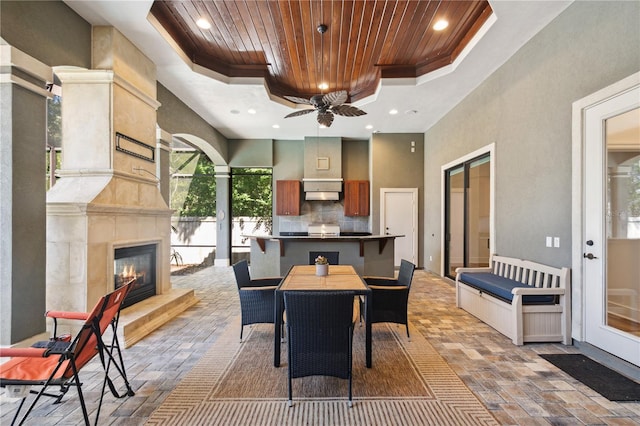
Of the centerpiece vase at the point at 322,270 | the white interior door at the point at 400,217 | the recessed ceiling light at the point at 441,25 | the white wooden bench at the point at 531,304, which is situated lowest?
the white wooden bench at the point at 531,304

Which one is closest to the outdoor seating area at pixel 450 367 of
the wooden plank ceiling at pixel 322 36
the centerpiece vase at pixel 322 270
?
the centerpiece vase at pixel 322 270

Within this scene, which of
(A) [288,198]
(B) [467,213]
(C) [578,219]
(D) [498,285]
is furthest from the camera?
(A) [288,198]

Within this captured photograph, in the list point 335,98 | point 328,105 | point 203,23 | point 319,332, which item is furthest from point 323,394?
point 203,23

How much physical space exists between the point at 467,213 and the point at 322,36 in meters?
3.89

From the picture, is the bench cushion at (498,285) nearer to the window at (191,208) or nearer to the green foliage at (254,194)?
the green foliage at (254,194)

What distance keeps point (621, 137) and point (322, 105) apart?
10.5 feet

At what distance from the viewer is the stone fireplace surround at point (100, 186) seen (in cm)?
309

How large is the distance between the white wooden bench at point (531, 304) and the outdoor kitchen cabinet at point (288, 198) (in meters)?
5.25

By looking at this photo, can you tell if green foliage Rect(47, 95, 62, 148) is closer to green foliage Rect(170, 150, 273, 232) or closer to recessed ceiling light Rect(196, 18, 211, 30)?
green foliage Rect(170, 150, 273, 232)

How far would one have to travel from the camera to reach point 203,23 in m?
3.66

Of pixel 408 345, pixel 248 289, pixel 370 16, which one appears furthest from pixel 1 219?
pixel 370 16

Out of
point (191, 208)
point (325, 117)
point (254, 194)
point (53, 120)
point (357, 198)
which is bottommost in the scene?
point (191, 208)

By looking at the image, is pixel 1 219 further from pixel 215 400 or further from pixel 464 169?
pixel 464 169

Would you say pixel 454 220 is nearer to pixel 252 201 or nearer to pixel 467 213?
pixel 467 213
